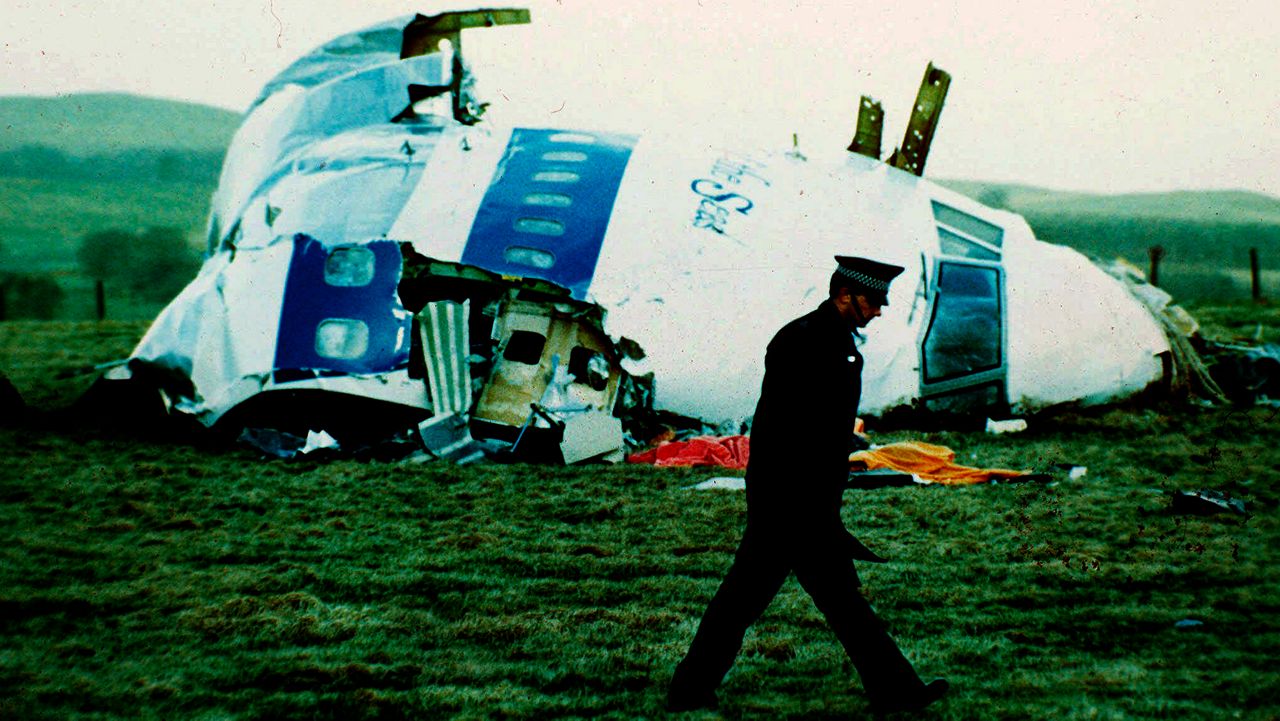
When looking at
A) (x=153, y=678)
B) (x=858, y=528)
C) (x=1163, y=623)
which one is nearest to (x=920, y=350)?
(x=858, y=528)

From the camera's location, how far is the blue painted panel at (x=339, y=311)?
11.4 m

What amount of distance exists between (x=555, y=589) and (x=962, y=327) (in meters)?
6.51

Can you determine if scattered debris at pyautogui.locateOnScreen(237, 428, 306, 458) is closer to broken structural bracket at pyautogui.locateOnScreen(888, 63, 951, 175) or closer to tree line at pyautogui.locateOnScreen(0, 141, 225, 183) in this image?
broken structural bracket at pyautogui.locateOnScreen(888, 63, 951, 175)

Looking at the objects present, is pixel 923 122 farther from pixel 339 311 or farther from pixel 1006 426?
pixel 339 311

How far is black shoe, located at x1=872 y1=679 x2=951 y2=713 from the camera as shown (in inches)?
192

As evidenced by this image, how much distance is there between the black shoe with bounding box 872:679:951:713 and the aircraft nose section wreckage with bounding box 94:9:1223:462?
6293mm

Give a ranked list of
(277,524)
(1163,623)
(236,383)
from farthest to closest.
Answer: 1. (236,383)
2. (277,524)
3. (1163,623)

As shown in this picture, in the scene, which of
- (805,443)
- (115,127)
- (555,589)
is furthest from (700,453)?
(115,127)

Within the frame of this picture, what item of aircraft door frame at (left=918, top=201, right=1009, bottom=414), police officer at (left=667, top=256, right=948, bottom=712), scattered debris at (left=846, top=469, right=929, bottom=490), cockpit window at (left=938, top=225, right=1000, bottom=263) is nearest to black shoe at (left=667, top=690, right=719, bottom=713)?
police officer at (left=667, top=256, right=948, bottom=712)

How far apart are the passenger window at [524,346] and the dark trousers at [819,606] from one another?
7.09 m

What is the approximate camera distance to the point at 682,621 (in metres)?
6.38

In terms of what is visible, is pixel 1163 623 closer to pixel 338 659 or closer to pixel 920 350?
pixel 338 659

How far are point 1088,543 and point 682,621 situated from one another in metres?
3.06

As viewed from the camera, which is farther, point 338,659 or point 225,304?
point 225,304
